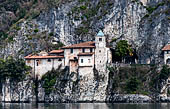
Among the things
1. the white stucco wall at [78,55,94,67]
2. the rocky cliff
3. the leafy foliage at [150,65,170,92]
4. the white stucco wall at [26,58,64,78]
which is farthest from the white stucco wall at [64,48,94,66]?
the leafy foliage at [150,65,170,92]

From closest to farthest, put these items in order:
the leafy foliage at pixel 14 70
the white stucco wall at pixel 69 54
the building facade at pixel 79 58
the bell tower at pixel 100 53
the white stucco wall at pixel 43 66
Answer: the bell tower at pixel 100 53, the building facade at pixel 79 58, the white stucco wall at pixel 69 54, the white stucco wall at pixel 43 66, the leafy foliage at pixel 14 70

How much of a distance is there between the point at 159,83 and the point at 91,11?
28.1 m

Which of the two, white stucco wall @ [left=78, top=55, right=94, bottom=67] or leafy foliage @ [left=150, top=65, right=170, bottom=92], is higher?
white stucco wall @ [left=78, top=55, right=94, bottom=67]

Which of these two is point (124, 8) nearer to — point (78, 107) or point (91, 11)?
point (91, 11)

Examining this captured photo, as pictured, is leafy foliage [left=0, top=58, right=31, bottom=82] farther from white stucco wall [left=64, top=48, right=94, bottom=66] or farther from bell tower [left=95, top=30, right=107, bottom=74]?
bell tower [left=95, top=30, right=107, bottom=74]

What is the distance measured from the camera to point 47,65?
139000 millimetres

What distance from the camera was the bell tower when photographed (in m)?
134

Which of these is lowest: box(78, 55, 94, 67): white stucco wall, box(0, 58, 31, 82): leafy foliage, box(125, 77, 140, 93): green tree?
box(125, 77, 140, 93): green tree

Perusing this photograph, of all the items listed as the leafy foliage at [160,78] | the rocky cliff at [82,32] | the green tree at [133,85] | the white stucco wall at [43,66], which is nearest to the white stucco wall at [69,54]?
the white stucco wall at [43,66]

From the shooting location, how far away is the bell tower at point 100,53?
440 feet

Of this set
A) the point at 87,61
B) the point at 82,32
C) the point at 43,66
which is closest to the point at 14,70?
the point at 43,66

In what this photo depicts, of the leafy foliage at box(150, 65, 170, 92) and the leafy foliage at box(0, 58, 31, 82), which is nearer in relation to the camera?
the leafy foliage at box(150, 65, 170, 92)

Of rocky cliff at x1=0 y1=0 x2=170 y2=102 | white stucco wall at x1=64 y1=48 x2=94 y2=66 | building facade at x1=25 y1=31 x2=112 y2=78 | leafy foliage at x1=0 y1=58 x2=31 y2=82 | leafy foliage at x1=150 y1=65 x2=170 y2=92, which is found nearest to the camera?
leafy foliage at x1=150 y1=65 x2=170 y2=92

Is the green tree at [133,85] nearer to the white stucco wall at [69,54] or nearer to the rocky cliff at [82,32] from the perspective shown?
the rocky cliff at [82,32]
